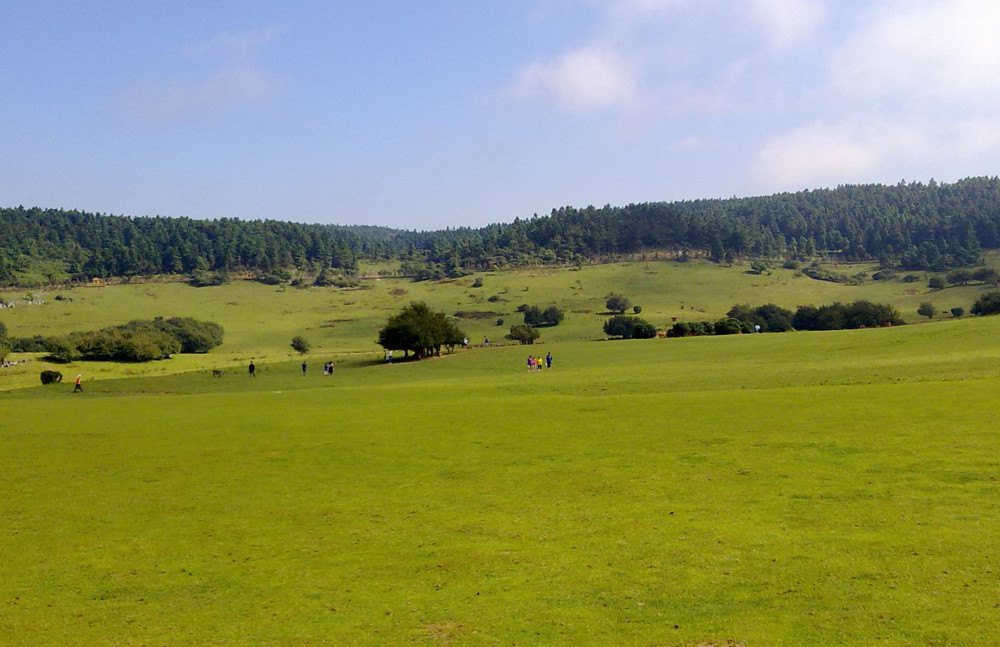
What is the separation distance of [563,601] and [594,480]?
363 inches

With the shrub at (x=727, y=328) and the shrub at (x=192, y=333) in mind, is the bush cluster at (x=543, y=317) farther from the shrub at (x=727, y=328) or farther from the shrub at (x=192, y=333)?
the shrub at (x=192, y=333)

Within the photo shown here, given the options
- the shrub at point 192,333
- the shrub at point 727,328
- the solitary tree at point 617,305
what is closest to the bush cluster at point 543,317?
the solitary tree at point 617,305

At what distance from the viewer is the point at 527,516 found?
19328 millimetres

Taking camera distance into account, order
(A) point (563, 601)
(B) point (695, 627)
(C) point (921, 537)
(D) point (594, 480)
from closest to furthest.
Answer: (B) point (695, 627) < (A) point (563, 601) < (C) point (921, 537) < (D) point (594, 480)

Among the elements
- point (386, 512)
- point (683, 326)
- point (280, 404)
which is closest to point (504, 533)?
point (386, 512)

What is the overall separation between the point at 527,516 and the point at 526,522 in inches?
20.4

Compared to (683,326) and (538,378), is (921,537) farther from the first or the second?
(683,326)

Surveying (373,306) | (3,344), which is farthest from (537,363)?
(373,306)

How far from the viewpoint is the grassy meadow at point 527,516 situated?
507 inches

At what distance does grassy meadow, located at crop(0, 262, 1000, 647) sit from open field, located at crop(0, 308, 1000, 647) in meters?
0.08

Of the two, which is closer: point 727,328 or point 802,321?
point 727,328

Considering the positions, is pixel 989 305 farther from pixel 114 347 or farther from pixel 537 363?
pixel 114 347

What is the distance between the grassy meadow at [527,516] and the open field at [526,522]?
0.25 ft

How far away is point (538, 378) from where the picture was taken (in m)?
55.0
